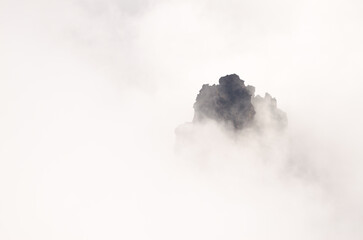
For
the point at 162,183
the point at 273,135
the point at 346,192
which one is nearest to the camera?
the point at 346,192

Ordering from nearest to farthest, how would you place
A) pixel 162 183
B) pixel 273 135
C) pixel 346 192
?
pixel 346 192 → pixel 273 135 → pixel 162 183

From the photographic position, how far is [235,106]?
156000 mm

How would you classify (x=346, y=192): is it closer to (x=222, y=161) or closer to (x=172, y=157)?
(x=222, y=161)

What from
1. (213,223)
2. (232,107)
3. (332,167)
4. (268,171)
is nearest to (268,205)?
(268,171)

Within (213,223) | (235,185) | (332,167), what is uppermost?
(332,167)

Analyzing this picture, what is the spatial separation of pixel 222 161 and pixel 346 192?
6112 centimetres

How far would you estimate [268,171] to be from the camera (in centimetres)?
16812

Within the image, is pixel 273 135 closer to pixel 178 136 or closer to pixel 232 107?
pixel 232 107

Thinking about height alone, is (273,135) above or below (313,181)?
above

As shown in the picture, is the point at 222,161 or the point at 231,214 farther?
the point at 222,161

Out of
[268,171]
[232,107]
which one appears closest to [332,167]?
[268,171]

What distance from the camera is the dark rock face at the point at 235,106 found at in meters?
154

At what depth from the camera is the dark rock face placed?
154 m

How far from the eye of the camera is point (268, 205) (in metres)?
158
